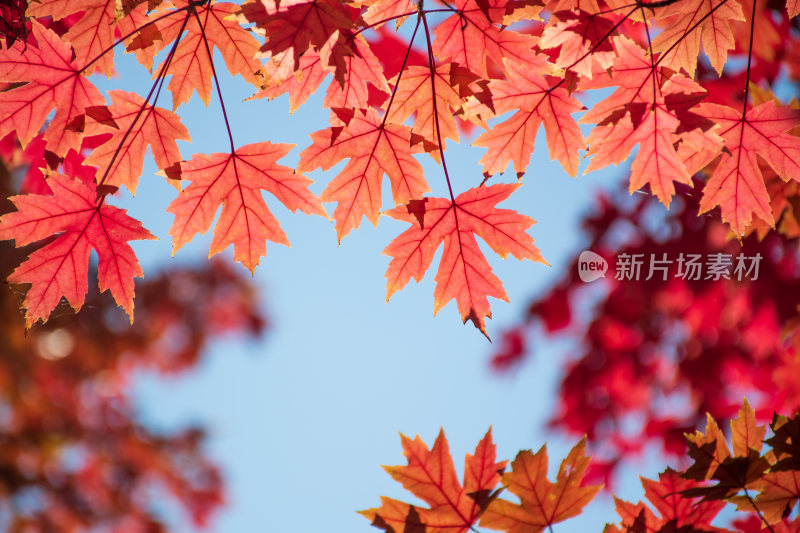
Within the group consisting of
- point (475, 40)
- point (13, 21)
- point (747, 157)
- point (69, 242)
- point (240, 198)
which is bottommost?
point (69, 242)

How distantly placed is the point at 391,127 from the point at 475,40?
1.09 feet

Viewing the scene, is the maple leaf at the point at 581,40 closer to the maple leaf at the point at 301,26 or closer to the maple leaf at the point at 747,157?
the maple leaf at the point at 747,157

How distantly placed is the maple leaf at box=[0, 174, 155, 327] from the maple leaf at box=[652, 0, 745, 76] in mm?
1538

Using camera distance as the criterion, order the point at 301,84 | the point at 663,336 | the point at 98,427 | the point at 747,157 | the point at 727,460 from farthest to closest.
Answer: the point at 98,427 → the point at 663,336 → the point at 747,157 → the point at 301,84 → the point at 727,460

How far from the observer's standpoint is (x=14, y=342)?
899cm

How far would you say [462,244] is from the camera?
1.59 metres

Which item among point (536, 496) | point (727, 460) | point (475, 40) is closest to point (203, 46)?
point (475, 40)

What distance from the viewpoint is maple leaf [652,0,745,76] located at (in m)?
1.50

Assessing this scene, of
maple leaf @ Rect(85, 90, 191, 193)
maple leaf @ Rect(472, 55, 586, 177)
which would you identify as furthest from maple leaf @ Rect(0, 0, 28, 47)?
maple leaf @ Rect(472, 55, 586, 177)

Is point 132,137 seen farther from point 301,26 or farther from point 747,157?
point 747,157

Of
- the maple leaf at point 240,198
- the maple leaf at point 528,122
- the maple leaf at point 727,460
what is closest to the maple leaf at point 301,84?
the maple leaf at point 240,198

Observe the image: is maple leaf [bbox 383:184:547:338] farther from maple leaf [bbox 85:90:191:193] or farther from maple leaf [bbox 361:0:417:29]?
maple leaf [bbox 85:90:191:193]

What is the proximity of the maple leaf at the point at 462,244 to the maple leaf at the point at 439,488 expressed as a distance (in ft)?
1.15

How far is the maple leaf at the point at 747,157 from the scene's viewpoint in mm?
1485
